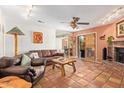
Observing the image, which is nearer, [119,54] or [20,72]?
[20,72]

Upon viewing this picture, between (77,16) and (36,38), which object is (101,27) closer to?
(77,16)

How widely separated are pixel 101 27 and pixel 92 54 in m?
1.80

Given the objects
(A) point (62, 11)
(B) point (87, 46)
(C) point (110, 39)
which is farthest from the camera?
(B) point (87, 46)

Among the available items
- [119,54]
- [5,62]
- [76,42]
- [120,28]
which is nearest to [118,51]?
[119,54]

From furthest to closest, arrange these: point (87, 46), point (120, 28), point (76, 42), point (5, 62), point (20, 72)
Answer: point (76, 42) → point (87, 46) → point (120, 28) → point (5, 62) → point (20, 72)

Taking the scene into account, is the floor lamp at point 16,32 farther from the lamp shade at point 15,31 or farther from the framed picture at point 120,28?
the framed picture at point 120,28

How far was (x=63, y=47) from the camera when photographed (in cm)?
1093

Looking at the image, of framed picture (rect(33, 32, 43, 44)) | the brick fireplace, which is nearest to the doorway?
the brick fireplace

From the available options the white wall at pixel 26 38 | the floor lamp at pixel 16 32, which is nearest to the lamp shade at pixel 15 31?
the floor lamp at pixel 16 32

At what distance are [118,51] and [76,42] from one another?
10.9ft

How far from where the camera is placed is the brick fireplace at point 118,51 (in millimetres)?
5277

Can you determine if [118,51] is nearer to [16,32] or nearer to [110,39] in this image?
[110,39]

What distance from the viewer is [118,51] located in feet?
18.3
